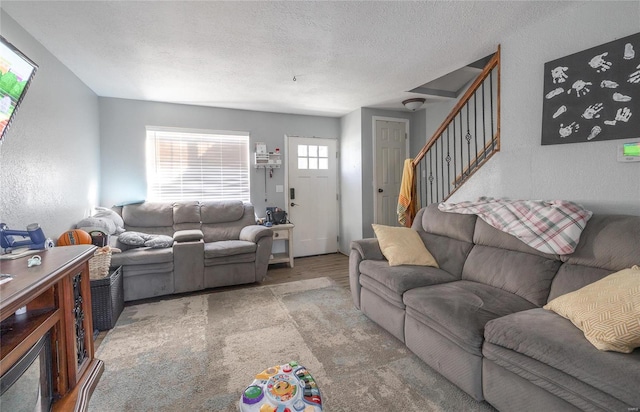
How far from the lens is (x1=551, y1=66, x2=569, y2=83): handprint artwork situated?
2.13 metres

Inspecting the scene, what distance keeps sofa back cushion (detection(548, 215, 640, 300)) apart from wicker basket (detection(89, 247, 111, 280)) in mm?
3402

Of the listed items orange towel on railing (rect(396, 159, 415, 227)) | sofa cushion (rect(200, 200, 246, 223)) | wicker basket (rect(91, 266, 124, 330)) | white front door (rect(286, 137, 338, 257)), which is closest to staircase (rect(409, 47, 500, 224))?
orange towel on railing (rect(396, 159, 415, 227))

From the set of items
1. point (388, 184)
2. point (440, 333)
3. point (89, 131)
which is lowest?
point (440, 333)

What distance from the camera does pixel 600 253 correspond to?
5.57 ft

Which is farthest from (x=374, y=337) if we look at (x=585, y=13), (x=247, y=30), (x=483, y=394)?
(x=585, y=13)

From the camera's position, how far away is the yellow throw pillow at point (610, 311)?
1.16 meters

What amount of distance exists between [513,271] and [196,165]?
4.06m

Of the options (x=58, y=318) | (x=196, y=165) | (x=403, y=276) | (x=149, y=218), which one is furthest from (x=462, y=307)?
(x=196, y=165)

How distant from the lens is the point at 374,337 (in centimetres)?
231

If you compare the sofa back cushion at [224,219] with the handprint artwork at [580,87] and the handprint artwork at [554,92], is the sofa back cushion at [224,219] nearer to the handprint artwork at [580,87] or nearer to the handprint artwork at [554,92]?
the handprint artwork at [554,92]

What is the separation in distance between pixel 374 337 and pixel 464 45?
2.60 metres

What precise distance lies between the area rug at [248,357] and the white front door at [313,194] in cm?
199

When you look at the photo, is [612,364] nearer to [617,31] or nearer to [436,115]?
[617,31]

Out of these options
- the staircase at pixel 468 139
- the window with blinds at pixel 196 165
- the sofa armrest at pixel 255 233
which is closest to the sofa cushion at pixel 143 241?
the sofa armrest at pixel 255 233
